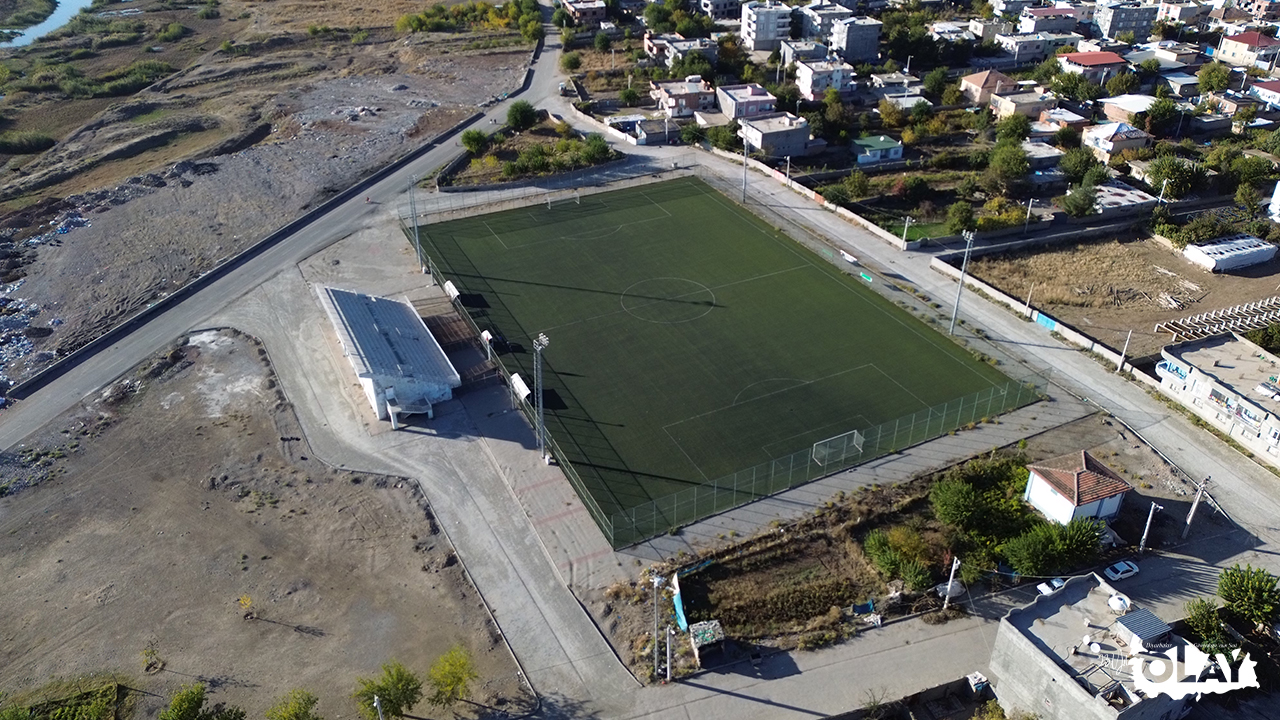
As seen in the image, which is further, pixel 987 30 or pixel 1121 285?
pixel 987 30

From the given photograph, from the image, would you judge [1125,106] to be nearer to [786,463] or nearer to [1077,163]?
[1077,163]

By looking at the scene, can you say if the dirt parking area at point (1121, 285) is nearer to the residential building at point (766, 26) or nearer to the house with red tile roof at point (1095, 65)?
the house with red tile roof at point (1095, 65)

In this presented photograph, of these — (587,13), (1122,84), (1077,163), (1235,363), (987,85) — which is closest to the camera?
(1235,363)

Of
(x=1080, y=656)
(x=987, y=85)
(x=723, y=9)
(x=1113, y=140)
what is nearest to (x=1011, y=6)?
(x=723, y=9)

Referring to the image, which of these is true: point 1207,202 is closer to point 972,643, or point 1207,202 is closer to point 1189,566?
point 1189,566

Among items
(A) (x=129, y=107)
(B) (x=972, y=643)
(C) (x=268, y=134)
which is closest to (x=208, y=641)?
(B) (x=972, y=643)

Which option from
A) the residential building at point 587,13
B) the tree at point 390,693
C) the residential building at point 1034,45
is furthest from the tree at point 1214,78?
the tree at point 390,693
